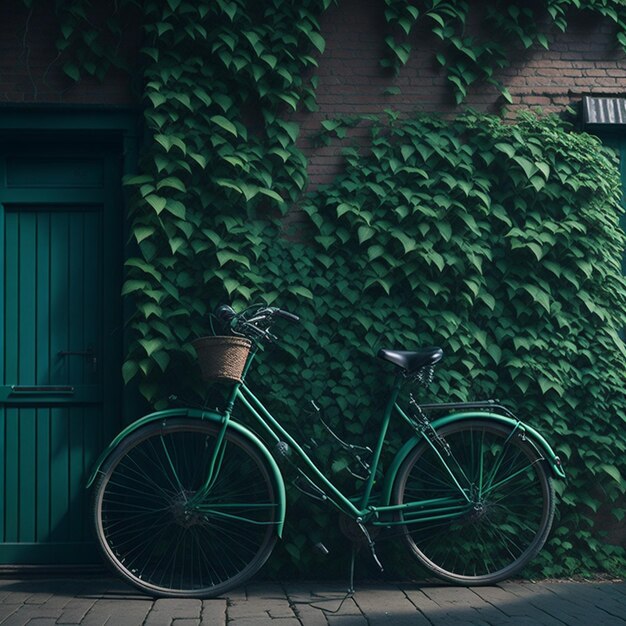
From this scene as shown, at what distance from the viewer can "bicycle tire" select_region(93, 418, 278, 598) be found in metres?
5.03

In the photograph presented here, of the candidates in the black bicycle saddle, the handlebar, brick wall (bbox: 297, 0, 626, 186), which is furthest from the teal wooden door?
the black bicycle saddle

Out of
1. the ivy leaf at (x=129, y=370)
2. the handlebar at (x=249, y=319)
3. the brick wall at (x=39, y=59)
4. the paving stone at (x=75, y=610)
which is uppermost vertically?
the brick wall at (x=39, y=59)

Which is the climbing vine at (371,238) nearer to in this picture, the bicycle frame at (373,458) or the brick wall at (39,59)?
the brick wall at (39,59)

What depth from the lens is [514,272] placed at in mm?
5828

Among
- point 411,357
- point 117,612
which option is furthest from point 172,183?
point 117,612

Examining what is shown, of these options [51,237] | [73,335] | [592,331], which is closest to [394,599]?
[592,331]

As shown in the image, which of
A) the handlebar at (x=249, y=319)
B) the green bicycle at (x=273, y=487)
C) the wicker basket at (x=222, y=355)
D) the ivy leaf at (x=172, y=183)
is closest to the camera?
the wicker basket at (x=222, y=355)

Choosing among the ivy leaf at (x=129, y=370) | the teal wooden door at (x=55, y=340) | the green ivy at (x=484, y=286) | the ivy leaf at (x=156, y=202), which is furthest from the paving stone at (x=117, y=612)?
the ivy leaf at (x=156, y=202)

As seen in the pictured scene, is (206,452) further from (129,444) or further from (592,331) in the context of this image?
(592,331)

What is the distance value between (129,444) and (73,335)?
114 centimetres

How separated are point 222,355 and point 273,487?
831mm

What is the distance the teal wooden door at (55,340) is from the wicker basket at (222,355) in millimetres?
1065

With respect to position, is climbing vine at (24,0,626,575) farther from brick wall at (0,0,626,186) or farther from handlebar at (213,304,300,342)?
handlebar at (213,304,300,342)

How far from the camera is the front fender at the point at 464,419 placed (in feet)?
17.2
